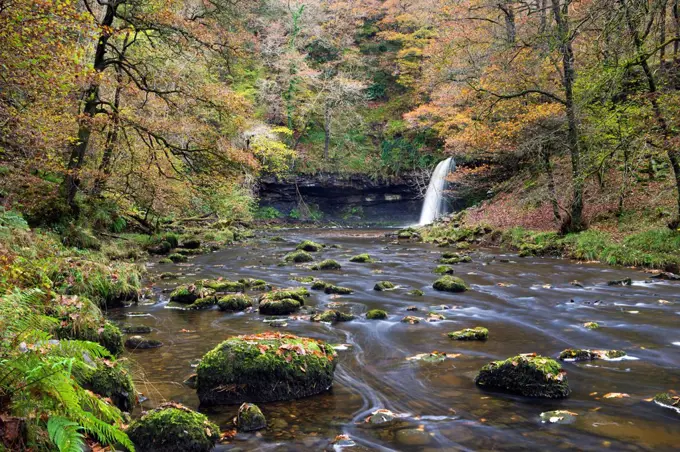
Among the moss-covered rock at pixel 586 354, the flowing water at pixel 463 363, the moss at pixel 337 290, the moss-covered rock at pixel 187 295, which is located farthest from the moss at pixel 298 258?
the moss-covered rock at pixel 586 354

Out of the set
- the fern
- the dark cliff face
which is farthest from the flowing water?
the dark cliff face

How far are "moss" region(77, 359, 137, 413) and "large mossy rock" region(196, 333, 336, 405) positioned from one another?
2.41ft

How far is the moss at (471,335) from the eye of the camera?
725 centimetres

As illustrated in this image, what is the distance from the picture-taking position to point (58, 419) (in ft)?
8.02

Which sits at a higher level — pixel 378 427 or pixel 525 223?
pixel 525 223

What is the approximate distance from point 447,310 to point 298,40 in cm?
3692

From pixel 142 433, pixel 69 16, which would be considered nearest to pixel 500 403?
pixel 142 433

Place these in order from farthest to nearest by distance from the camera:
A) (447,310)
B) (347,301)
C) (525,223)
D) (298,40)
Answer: (298,40)
(525,223)
(347,301)
(447,310)

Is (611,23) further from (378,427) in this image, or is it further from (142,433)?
(142,433)

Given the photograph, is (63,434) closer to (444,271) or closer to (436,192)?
(444,271)

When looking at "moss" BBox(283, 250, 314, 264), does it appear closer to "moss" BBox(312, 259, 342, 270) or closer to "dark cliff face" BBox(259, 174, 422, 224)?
"moss" BBox(312, 259, 342, 270)

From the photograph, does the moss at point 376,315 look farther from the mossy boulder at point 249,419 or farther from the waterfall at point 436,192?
the waterfall at point 436,192

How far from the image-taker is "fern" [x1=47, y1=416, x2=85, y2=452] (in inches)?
90.2

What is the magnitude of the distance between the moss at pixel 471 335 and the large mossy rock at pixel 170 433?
4.34 metres
